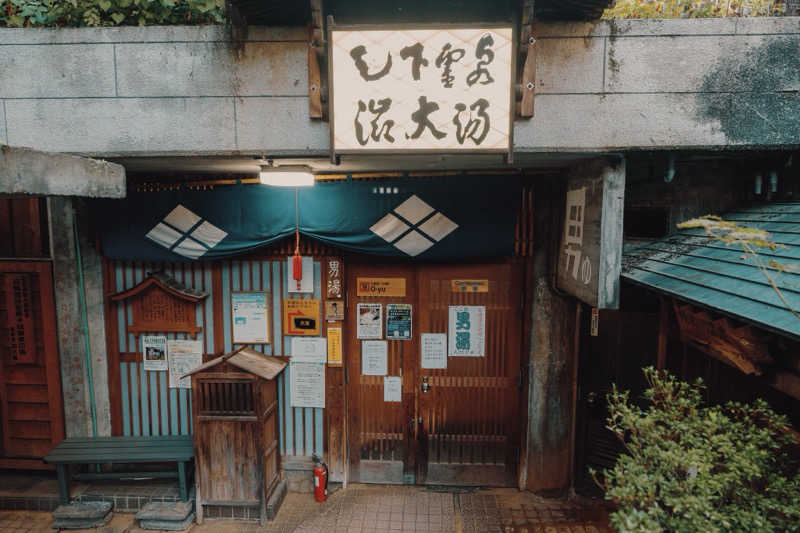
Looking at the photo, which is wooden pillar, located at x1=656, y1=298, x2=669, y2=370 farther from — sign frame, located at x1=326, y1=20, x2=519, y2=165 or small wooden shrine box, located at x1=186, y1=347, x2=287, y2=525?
small wooden shrine box, located at x1=186, y1=347, x2=287, y2=525

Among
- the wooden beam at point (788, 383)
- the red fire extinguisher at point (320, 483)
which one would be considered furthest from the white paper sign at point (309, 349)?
the wooden beam at point (788, 383)

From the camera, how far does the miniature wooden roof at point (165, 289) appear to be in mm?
6613

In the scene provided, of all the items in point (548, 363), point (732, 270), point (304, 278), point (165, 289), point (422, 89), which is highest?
point (422, 89)

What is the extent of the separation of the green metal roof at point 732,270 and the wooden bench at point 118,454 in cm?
679

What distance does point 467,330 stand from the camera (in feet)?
22.4

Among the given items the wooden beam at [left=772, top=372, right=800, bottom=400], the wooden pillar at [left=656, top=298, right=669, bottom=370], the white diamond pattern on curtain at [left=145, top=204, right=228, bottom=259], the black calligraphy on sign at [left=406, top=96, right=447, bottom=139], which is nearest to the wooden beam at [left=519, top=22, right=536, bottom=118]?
the black calligraphy on sign at [left=406, top=96, right=447, bottom=139]

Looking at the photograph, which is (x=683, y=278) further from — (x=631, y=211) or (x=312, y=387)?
(x=312, y=387)

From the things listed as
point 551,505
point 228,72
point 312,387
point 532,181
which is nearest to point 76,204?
point 228,72

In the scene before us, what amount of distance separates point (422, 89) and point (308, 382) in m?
4.72

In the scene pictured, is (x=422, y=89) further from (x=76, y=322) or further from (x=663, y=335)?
(x=76, y=322)

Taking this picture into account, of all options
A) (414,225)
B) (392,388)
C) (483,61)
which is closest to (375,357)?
(392,388)

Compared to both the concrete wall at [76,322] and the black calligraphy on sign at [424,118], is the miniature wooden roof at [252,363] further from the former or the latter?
the black calligraphy on sign at [424,118]

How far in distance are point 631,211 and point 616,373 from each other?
2.66m

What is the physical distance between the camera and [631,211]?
6438 millimetres
